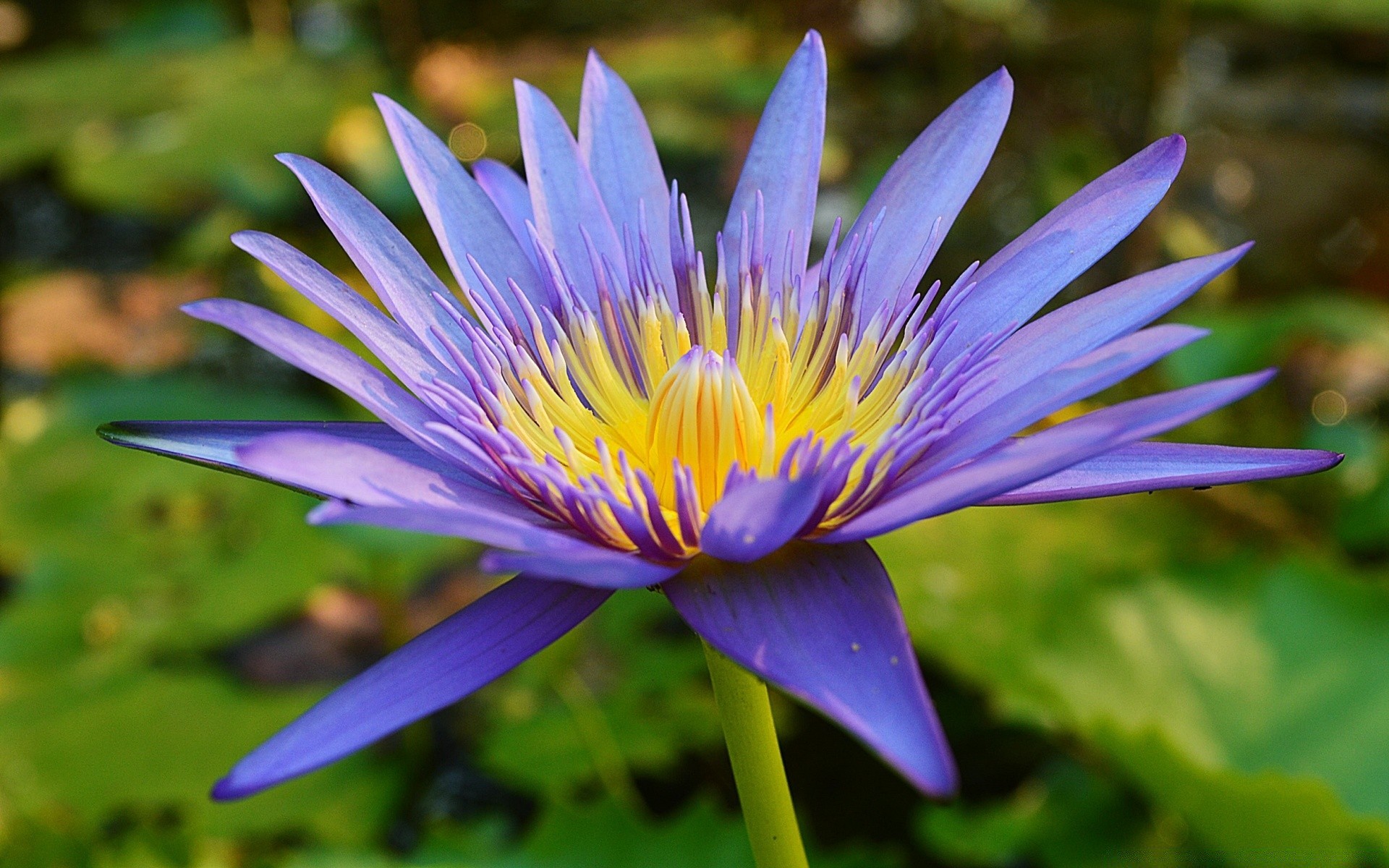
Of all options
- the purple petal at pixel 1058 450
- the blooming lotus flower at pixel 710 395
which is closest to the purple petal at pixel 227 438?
the blooming lotus flower at pixel 710 395

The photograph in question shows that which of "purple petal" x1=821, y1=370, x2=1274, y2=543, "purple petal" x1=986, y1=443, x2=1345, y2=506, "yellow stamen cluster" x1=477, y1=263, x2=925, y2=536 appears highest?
"purple petal" x1=821, y1=370, x2=1274, y2=543

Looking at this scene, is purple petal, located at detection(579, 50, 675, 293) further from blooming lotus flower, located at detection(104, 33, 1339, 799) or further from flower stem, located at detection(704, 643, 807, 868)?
flower stem, located at detection(704, 643, 807, 868)

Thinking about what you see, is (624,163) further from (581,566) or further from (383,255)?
(581,566)

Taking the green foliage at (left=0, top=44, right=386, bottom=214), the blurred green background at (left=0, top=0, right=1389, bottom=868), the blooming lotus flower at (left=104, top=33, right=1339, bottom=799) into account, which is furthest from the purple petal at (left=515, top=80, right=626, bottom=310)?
the green foliage at (left=0, top=44, right=386, bottom=214)

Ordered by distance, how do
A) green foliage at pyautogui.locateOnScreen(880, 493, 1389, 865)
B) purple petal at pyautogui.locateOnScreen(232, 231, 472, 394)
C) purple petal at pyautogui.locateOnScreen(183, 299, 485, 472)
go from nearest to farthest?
purple petal at pyautogui.locateOnScreen(183, 299, 485, 472) < purple petal at pyautogui.locateOnScreen(232, 231, 472, 394) < green foliage at pyautogui.locateOnScreen(880, 493, 1389, 865)

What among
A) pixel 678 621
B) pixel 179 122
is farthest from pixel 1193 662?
pixel 179 122

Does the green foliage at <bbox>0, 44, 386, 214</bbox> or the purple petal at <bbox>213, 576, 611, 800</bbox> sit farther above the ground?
the purple petal at <bbox>213, 576, 611, 800</bbox>
